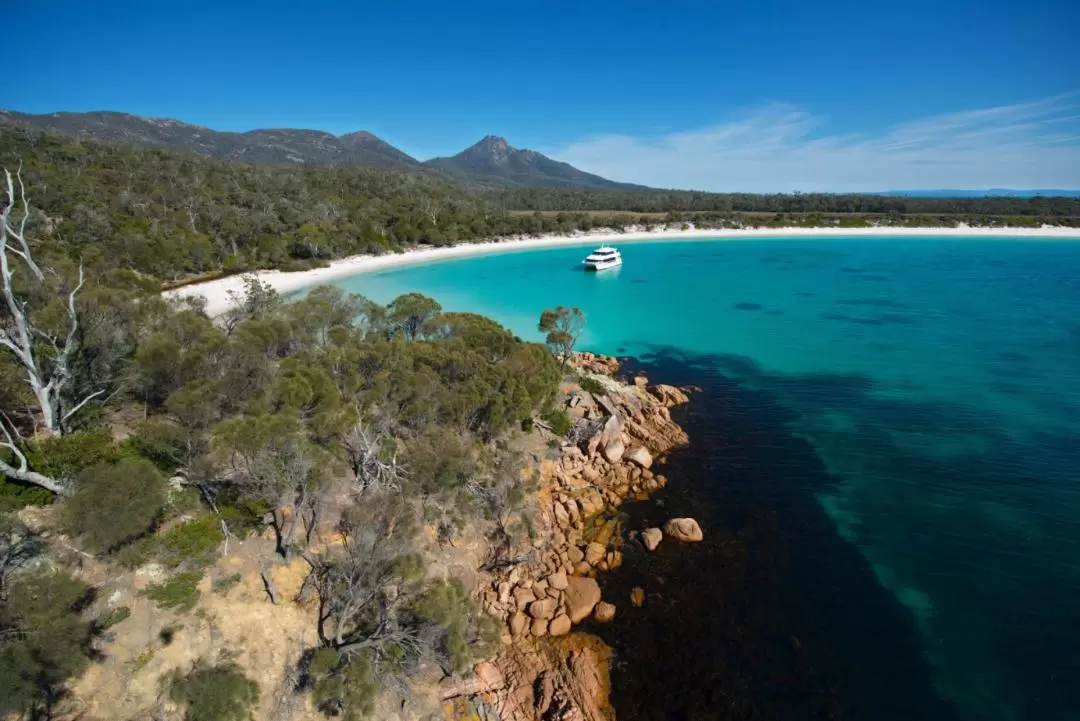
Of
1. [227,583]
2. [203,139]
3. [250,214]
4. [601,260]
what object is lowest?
[227,583]

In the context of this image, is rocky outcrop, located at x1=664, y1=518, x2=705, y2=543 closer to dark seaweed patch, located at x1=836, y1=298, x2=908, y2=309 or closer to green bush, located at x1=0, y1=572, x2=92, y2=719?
green bush, located at x1=0, y1=572, x2=92, y2=719

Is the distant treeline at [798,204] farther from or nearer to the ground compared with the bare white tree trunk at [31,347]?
farther from the ground

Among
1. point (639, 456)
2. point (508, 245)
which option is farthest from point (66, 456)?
point (508, 245)

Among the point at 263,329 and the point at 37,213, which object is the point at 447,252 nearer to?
Answer: the point at 37,213

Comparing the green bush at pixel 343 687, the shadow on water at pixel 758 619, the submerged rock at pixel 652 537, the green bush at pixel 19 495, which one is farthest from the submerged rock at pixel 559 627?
the green bush at pixel 19 495

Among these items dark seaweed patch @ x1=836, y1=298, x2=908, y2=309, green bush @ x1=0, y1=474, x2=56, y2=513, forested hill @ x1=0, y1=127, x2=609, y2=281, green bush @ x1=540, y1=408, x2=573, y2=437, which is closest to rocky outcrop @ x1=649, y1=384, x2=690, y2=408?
green bush @ x1=540, y1=408, x2=573, y2=437

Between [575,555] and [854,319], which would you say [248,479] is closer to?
[575,555]

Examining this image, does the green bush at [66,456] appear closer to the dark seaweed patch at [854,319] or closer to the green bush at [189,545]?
the green bush at [189,545]
